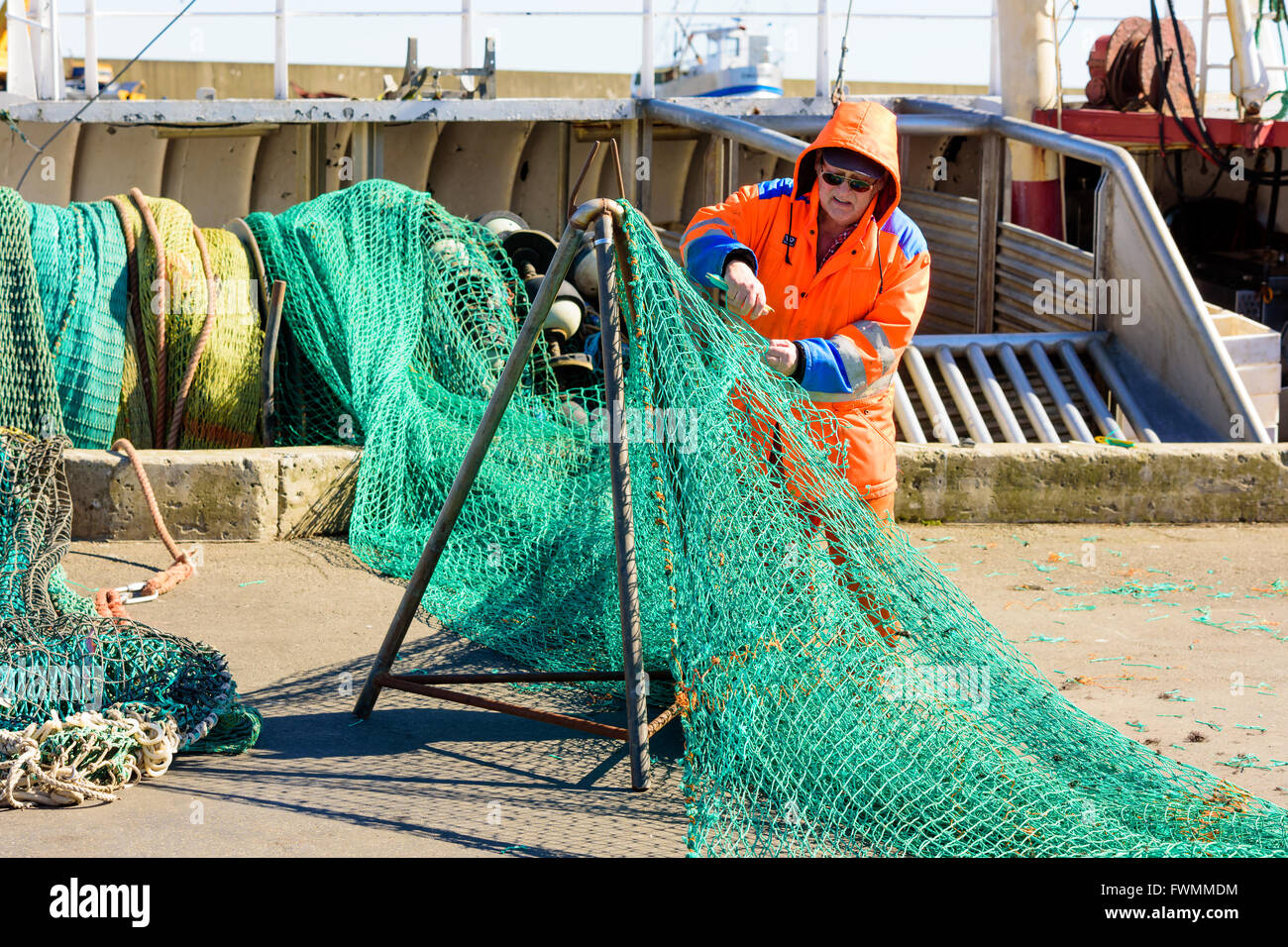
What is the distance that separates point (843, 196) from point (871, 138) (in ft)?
0.65

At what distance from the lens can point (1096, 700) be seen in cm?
478

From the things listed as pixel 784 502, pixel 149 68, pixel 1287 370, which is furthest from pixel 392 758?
pixel 149 68

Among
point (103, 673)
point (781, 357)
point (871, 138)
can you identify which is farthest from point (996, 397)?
point (103, 673)

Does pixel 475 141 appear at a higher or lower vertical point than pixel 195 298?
higher

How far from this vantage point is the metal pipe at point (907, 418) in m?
7.62

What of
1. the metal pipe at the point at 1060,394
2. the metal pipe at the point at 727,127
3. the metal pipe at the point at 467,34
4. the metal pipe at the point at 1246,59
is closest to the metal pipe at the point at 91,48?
the metal pipe at the point at 467,34

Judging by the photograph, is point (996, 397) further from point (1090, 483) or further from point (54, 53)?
point (54, 53)

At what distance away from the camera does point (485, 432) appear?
4.23 m

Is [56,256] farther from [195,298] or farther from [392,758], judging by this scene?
[392,758]

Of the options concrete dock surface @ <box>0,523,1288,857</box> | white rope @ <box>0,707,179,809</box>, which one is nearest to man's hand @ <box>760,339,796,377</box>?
concrete dock surface @ <box>0,523,1288,857</box>

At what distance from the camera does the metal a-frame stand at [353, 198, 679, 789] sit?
3.88 metres

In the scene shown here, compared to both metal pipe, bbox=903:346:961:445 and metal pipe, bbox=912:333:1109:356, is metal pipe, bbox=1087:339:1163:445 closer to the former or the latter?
metal pipe, bbox=912:333:1109:356

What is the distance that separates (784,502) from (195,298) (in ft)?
14.0

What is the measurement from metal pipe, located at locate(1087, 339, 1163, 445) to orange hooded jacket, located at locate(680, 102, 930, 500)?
4.03m
